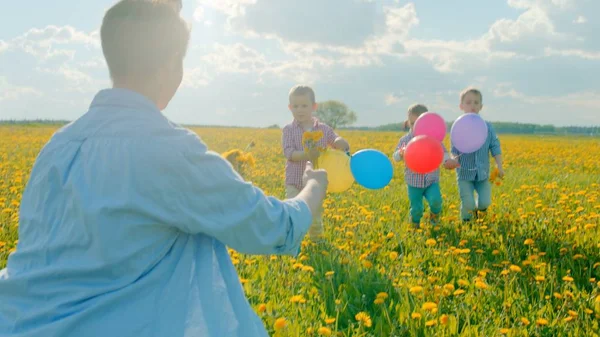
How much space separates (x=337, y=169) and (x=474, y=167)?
265cm

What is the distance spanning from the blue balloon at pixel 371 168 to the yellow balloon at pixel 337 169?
0.05 meters

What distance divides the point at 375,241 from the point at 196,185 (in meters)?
3.19

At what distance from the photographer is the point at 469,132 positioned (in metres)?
4.74

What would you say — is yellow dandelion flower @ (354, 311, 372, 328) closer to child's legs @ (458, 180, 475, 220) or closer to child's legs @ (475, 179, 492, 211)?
child's legs @ (458, 180, 475, 220)

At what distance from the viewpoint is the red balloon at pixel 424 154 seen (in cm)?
412

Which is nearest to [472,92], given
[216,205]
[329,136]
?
[329,136]

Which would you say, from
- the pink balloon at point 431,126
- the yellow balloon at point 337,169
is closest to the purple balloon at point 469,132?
→ the pink balloon at point 431,126

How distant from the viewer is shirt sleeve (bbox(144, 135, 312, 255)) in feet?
4.28

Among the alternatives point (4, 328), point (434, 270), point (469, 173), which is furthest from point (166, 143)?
point (469, 173)

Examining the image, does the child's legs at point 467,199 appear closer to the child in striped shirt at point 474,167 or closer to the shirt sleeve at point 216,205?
the child in striped shirt at point 474,167

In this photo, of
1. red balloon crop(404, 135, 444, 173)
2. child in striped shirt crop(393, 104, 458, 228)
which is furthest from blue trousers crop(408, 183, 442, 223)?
red balloon crop(404, 135, 444, 173)

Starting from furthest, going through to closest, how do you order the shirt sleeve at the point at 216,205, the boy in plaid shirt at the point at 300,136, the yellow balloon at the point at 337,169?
the boy in plaid shirt at the point at 300,136 < the yellow balloon at the point at 337,169 < the shirt sleeve at the point at 216,205

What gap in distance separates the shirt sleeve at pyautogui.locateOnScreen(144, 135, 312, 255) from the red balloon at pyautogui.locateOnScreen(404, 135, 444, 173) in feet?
9.33

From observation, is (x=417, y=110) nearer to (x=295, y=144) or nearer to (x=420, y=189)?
(x=420, y=189)
